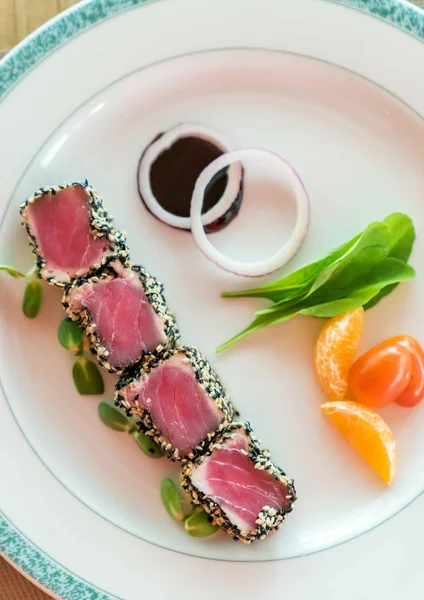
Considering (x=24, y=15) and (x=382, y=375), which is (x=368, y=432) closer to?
(x=382, y=375)

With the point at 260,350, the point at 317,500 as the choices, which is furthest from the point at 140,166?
the point at 317,500

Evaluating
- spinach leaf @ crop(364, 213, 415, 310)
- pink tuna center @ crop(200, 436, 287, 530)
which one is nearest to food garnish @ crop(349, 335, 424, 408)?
spinach leaf @ crop(364, 213, 415, 310)

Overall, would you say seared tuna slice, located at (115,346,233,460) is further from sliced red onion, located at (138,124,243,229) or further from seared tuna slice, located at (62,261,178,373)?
sliced red onion, located at (138,124,243,229)

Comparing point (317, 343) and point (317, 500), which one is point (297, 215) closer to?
point (317, 343)

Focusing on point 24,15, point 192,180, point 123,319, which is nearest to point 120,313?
point 123,319

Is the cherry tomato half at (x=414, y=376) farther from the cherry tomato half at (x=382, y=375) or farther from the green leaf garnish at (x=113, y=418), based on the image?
the green leaf garnish at (x=113, y=418)

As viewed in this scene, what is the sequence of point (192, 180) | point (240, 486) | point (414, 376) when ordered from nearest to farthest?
point (240, 486) < point (414, 376) < point (192, 180)
